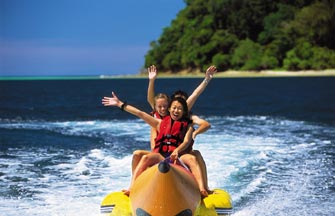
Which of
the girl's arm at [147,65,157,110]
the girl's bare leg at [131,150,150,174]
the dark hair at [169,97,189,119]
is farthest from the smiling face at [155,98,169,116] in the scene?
the girl's bare leg at [131,150,150,174]

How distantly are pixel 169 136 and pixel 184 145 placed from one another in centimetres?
21

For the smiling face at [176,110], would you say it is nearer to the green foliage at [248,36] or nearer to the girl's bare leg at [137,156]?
the girl's bare leg at [137,156]

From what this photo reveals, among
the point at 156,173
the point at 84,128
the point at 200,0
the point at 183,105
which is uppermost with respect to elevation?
the point at 200,0

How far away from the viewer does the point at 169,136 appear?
496cm

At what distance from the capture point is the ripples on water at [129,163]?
6.65 meters

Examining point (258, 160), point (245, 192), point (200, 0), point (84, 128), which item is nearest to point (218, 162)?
point (258, 160)

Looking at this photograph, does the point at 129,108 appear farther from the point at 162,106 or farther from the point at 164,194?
the point at 164,194

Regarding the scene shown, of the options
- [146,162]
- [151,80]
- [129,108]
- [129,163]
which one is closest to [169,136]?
[146,162]

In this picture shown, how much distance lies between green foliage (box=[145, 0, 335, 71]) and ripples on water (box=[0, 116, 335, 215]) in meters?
59.6

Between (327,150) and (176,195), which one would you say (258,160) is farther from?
(176,195)

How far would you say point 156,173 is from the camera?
4094 millimetres

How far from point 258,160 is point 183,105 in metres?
5.21

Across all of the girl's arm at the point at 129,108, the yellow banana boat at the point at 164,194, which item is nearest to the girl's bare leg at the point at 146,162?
the yellow banana boat at the point at 164,194

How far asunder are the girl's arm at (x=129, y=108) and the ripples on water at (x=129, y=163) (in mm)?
1733
